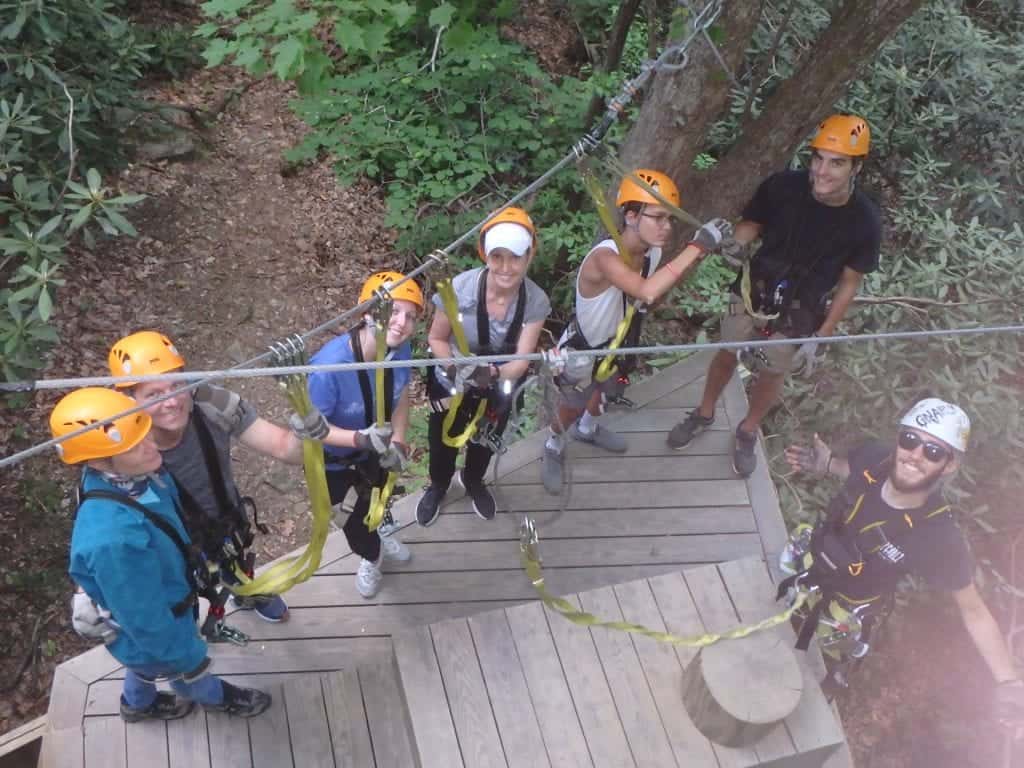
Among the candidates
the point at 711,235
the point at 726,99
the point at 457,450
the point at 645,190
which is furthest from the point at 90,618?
the point at 726,99

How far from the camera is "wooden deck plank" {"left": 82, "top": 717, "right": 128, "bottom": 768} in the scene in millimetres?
2689

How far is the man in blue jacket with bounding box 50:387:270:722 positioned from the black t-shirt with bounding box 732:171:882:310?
8.06ft

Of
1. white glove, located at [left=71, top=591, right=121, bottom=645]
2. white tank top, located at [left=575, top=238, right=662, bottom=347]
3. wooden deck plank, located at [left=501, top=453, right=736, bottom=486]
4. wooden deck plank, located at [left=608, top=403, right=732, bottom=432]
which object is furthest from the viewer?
wooden deck plank, located at [left=608, top=403, right=732, bottom=432]

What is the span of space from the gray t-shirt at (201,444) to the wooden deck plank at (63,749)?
3.51 ft

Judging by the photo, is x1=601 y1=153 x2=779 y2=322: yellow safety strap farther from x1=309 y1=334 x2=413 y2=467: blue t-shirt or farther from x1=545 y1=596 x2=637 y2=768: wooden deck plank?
x1=545 y1=596 x2=637 y2=768: wooden deck plank

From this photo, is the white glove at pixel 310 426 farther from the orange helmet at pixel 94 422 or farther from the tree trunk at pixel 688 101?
the tree trunk at pixel 688 101

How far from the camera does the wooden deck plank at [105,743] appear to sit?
2.69 meters

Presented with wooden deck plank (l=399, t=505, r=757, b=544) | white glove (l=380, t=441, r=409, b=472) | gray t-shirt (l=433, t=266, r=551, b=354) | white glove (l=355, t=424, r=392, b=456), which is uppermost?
gray t-shirt (l=433, t=266, r=551, b=354)

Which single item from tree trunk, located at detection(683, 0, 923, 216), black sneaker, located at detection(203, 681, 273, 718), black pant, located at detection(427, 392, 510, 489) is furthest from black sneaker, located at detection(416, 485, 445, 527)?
tree trunk, located at detection(683, 0, 923, 216)

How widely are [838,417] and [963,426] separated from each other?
108 inches

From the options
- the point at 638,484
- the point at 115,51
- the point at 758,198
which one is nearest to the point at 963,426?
the point at 758,198

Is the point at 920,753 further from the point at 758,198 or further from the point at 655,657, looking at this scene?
the point at 758,198

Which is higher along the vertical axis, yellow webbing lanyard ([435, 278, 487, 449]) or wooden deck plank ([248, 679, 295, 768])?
yellow webbing lanyard ([435, 278, 487, 449])

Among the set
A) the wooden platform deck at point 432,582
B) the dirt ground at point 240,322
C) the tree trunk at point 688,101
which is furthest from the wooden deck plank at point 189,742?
the tree trunk at point 688,101
